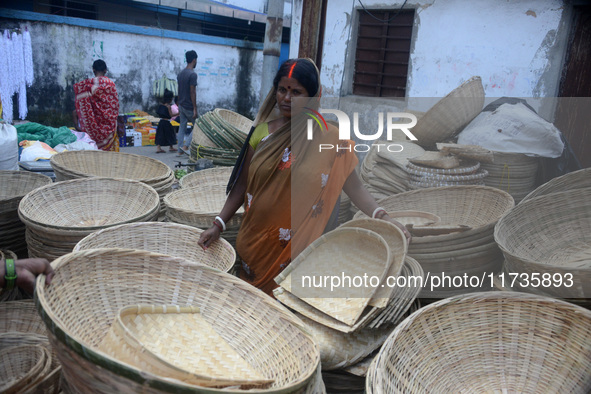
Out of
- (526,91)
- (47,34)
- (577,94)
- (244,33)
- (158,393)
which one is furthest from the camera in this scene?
(244,33)

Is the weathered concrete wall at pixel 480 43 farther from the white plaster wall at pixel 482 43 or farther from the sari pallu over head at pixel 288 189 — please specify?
the sari pallu over head at pixel 288 189

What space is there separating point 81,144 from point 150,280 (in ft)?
12.6

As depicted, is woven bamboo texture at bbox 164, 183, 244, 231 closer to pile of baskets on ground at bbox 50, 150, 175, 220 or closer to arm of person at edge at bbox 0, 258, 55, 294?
pile of baskets on ground at bbox 50, 150, 175, 220

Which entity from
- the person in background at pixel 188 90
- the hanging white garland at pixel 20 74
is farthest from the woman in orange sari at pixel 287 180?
the hanging white garland at pixel 20 74

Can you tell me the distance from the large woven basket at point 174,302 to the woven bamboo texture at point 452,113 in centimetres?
245

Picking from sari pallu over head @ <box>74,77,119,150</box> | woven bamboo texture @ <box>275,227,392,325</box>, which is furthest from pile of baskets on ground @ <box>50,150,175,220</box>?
sari pallu over head @ <box>74,77,119,150</box>

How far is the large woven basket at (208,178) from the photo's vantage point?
3598mm

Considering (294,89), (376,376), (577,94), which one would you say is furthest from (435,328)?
(577,94)

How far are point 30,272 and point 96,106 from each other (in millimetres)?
4635

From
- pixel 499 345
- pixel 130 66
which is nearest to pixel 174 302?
pixel 499 345

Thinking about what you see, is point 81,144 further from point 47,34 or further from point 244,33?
point 244,33

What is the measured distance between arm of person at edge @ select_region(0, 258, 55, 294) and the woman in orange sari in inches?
39.3

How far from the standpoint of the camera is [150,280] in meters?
1.60

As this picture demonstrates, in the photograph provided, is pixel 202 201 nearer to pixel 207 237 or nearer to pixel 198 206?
pixel 198 206
